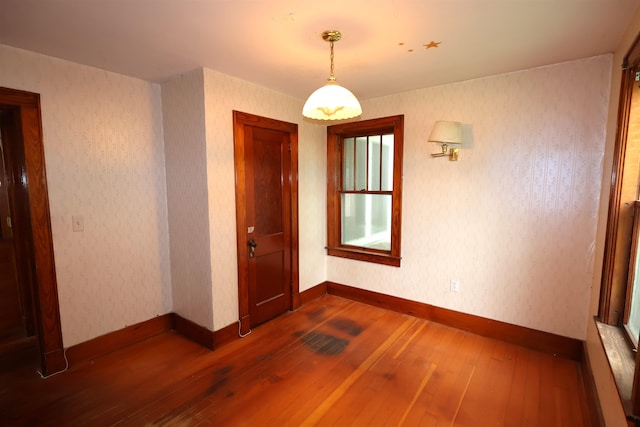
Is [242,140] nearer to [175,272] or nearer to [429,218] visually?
[175,272]

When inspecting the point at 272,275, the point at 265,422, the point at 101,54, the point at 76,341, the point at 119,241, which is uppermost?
the point at 101,54

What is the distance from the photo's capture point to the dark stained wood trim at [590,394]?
73.8 inches

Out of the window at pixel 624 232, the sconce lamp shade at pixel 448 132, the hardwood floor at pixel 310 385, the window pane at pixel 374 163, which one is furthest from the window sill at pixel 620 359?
the window pane at pixel 374 163

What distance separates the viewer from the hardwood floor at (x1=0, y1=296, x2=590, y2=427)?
197 cm

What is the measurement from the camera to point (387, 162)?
356 cm

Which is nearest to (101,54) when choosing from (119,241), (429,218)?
(119,241)

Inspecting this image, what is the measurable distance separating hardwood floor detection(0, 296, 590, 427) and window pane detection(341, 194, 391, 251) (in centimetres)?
113

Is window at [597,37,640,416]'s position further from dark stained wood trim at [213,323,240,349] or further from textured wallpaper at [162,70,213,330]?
textured wallpaper at [162,70,213,330]

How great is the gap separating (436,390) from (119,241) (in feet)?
9.55

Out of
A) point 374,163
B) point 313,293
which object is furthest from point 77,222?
point 374,163

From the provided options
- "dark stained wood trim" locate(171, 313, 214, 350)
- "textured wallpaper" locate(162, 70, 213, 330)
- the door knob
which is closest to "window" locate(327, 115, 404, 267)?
the door knob

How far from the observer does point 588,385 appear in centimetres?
216

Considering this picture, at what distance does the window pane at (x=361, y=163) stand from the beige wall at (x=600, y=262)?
7.10 feet

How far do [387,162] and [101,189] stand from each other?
9.36 ft
